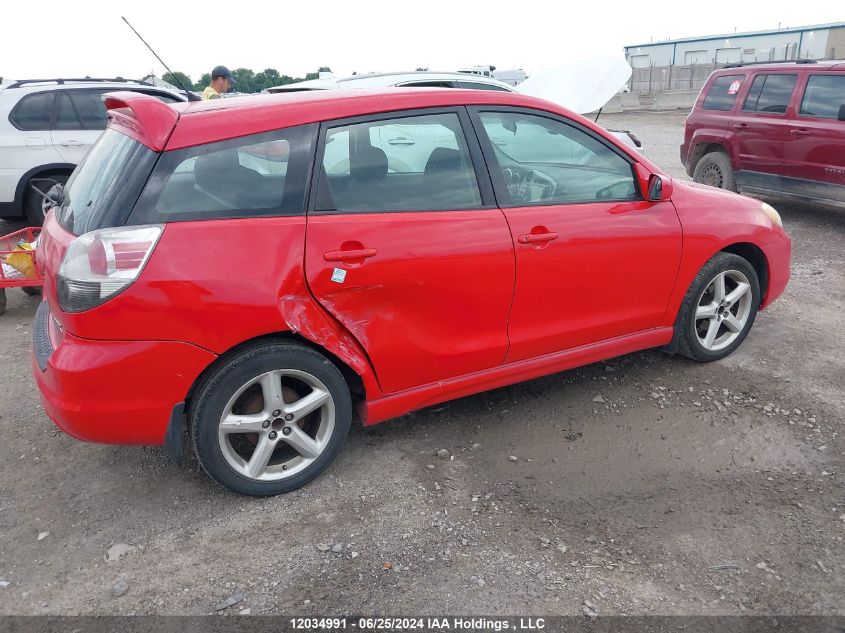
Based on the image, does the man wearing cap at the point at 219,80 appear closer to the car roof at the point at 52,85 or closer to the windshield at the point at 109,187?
the car roof at the point at 52,85

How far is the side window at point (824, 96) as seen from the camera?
7.73m

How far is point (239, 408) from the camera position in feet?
10.00

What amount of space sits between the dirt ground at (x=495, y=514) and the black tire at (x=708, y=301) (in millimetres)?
187

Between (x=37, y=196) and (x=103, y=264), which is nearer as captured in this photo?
(x=103, y=264)

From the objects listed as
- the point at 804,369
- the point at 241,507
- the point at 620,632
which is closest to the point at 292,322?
the point at 241,507

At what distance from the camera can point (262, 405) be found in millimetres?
3059

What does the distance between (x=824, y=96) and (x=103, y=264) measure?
26.7 feet

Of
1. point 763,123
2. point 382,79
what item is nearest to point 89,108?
point 382,79

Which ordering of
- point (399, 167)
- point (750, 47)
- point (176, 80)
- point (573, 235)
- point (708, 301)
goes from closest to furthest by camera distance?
point (399, 167)
point (573, 235)
point (708, 301)
point (176, 80)
point (750, 47)

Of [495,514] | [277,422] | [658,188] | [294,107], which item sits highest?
[294,107]

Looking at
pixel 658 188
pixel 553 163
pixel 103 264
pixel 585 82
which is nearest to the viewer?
pixel 103 264

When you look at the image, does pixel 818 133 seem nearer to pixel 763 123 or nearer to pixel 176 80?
pixel 763 123

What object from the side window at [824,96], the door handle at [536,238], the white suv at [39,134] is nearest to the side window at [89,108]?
the white suv at [39,134]

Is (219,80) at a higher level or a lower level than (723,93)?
higher
